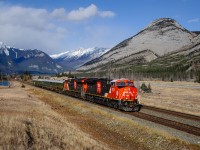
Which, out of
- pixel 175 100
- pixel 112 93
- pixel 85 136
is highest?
pixel 112 93

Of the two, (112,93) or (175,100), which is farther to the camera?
(175,100)

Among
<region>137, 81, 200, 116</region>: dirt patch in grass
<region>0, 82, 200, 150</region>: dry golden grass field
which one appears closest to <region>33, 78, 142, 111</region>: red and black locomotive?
<region>137, 81, 200, 116</region>: dirt patch in grass

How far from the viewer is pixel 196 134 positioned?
23.8 meters

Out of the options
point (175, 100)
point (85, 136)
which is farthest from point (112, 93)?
point (175, 100)

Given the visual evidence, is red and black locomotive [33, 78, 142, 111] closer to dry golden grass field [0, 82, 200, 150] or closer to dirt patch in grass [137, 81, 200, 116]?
dirt patch in grass [137, 81, 200, 116]

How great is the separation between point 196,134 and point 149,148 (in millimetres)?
4627

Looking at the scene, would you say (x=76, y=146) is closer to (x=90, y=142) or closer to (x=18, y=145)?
(x=90, y=142)

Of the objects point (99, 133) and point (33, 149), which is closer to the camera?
point (33, 149)

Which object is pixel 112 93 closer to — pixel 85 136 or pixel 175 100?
pixel 85 136

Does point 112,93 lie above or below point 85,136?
above

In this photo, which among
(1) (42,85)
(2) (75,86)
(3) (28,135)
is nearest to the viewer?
(3) (28,135)

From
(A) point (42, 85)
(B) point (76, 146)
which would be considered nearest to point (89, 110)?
(B) point (76, 146)

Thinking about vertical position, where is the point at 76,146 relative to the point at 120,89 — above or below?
below

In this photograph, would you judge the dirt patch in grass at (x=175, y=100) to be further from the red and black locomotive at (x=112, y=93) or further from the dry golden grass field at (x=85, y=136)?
the dry golden grass field at (x=85, y=136)
